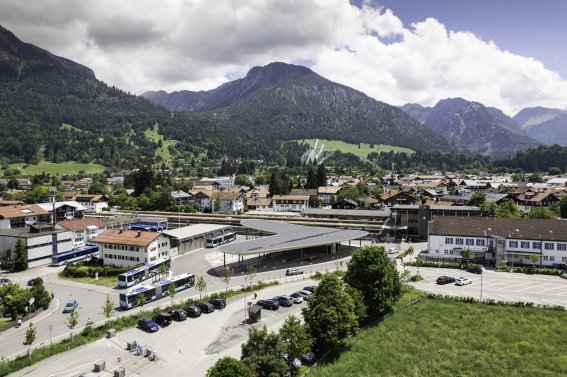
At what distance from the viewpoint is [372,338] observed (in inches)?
1356

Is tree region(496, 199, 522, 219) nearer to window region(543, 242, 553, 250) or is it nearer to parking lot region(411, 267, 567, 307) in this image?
window region(543, 242, 553, 250)

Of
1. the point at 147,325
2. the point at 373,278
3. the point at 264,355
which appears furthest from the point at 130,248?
the point at 264,355

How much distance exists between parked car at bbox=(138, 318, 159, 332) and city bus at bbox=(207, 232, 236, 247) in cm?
3200

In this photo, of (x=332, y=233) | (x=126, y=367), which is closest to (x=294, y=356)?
(x=126, y=367)

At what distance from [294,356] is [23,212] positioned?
2650 inches

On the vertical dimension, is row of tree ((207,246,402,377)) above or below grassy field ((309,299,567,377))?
above

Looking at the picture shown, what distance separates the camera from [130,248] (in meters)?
55.5

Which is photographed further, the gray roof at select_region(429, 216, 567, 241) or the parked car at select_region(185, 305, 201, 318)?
the gray roof at select_region(429, 216, 567, 241)

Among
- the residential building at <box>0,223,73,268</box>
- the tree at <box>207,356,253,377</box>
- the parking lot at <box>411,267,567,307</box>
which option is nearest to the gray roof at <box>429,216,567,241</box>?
the parking lot at <box>411,267,567,307</box>

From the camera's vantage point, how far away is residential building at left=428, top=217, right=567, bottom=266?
53.2 m

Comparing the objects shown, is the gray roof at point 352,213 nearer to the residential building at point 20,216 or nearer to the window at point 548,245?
the window at point 548,245

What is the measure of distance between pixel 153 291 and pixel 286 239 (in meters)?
20.8

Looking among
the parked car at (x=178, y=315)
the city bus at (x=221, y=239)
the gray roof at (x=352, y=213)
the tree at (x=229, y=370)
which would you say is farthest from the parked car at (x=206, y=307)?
the gray roof at (x=352, y=213)

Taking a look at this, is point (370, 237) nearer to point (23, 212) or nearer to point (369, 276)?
point (369, 276)
